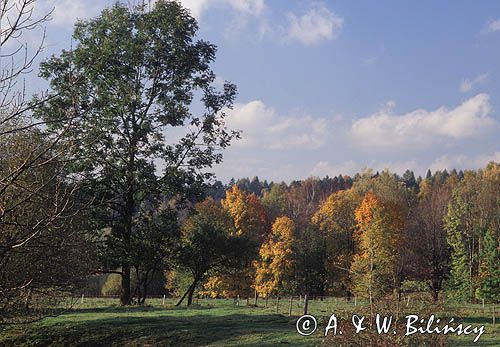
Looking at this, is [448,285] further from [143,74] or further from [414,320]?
[414,320]

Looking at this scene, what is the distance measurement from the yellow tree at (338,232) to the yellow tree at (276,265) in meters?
6.83

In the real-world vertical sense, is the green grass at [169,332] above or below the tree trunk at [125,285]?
below

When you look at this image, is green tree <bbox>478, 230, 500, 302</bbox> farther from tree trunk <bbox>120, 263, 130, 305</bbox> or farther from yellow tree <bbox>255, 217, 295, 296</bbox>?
tree trunk <bbox>120, 263, 130, 305</bbox>

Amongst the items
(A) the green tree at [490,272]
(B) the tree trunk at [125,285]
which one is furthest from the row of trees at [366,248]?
(B) the tree trunk at [125,285]

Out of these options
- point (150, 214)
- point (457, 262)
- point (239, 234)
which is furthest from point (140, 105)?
point (457, 262)

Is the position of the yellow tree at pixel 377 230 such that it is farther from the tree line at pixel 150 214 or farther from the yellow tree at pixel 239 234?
the yellow tree at pixel 239 234

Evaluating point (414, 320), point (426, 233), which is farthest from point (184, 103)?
point (426, 233)

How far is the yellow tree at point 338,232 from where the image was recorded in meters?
56.3

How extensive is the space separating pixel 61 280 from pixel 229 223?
3499 centimetres

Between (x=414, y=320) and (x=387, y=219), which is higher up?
(x=387, y=219)

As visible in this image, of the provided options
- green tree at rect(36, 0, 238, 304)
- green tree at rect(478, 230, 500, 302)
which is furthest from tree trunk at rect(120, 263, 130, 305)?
green tree at rect(478, 230, 500, 302)

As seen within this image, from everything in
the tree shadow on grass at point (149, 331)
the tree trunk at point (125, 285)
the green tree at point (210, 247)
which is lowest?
the tree shadow on grass at point (149, 331)

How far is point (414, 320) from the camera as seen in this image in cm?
1090

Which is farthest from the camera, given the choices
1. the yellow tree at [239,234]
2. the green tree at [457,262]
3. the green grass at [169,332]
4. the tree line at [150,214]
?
the green tree at [457,262]
